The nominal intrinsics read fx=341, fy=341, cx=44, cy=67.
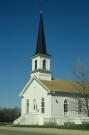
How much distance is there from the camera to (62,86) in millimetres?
56250

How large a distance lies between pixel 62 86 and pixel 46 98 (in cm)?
423

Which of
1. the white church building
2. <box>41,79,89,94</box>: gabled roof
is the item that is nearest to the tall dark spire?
the white church building

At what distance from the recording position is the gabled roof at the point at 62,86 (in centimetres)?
5380

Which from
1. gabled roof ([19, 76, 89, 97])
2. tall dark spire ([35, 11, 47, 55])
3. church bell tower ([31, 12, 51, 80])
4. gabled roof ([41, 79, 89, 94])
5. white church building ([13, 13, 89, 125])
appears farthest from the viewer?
tall dark spire ([35, 11, 47, 55])

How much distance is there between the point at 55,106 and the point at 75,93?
14.8 feet

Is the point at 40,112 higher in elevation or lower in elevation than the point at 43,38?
lower

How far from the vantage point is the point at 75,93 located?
55.4 metres

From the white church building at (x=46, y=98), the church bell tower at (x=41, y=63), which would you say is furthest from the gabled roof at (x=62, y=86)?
the church bell tower at (x=41, y=63)

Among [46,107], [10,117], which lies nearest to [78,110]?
[46,107]

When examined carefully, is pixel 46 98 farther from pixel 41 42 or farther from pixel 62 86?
pixel 41 42

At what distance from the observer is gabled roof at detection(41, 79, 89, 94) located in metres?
53.8

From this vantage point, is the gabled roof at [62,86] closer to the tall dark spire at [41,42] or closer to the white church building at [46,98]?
the white church building at [46,98]

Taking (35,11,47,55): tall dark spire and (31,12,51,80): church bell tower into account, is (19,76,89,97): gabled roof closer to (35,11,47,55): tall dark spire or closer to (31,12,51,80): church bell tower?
(31,12,51,80): church bell tower

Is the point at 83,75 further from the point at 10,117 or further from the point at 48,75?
the point at 10,117
